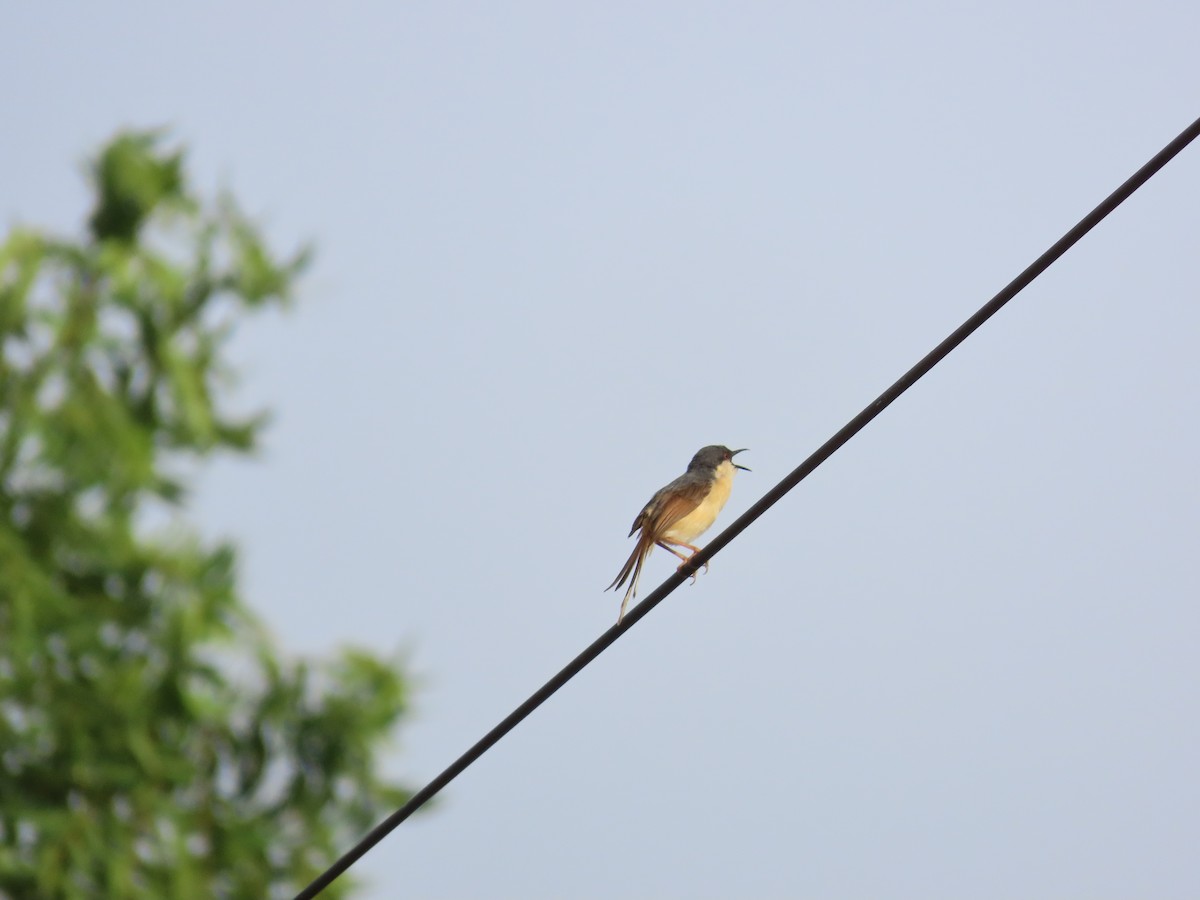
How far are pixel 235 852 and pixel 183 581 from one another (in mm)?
2263

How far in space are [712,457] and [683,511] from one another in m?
0.82

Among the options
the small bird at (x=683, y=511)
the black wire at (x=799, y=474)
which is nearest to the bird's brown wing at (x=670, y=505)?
the small bird at (x=683, y=511)

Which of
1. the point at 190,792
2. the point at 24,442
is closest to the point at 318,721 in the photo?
the point at 190,792

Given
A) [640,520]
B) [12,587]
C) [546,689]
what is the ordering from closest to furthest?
[546,689], [640,520], [12,587]

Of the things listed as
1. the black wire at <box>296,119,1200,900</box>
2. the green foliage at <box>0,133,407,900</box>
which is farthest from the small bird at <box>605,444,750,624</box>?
the green foliage at <box>0,133,407,900</box>

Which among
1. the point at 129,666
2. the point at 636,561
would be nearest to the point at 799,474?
the point at 636,561

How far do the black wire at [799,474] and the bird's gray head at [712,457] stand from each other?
3631mm

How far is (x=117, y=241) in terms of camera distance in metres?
13.8

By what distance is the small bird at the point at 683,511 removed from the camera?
703cm

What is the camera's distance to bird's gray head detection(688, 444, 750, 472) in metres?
8.03

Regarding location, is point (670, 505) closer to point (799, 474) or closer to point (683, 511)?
point (683, 511)

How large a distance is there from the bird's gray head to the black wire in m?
3.63

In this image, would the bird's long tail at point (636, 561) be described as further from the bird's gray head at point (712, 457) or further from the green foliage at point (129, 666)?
the green foliage at point (129, 666)

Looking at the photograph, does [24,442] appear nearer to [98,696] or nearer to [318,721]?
[98,696]
